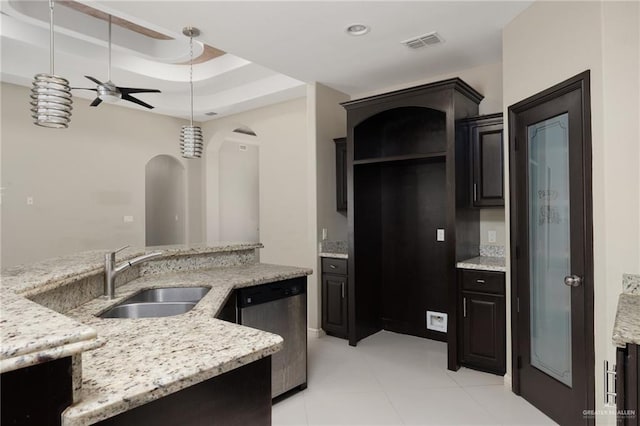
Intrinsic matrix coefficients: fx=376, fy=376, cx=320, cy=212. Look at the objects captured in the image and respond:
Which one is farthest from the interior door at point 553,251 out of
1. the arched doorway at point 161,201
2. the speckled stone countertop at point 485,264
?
the arched doorway at point 161,201

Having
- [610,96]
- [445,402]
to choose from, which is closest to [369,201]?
[445,402]

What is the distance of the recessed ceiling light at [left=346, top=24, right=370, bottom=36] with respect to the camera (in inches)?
118

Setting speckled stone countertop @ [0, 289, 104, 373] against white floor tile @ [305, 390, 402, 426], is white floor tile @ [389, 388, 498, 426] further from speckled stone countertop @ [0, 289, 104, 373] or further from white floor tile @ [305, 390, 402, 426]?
speckled stone countertop @ [0, 289, 104, 373]

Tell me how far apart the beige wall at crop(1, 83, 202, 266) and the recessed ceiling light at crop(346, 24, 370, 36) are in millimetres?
4272

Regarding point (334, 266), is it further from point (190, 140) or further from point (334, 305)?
point (190, 140)

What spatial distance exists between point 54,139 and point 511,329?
19.1 ft

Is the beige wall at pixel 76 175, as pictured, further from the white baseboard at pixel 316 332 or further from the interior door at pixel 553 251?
the interior door at pixel 553 251

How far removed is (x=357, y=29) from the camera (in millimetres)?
3057

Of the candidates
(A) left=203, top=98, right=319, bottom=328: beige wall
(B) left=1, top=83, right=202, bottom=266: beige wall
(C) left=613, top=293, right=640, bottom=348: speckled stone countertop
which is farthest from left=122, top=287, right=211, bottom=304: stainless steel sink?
(B) left=1, top=83, right=202, bottom=266: beige wall

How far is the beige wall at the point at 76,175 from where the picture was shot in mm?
4727

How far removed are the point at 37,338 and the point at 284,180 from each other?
180 inches

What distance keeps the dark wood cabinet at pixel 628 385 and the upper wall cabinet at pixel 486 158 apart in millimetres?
2022

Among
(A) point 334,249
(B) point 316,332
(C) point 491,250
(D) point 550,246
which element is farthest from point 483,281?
(B) point 316,332

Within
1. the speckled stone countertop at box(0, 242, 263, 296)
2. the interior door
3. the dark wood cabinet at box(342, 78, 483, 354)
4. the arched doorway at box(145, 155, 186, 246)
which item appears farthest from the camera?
the arched doorway at box(145, 155, 186, 246)
